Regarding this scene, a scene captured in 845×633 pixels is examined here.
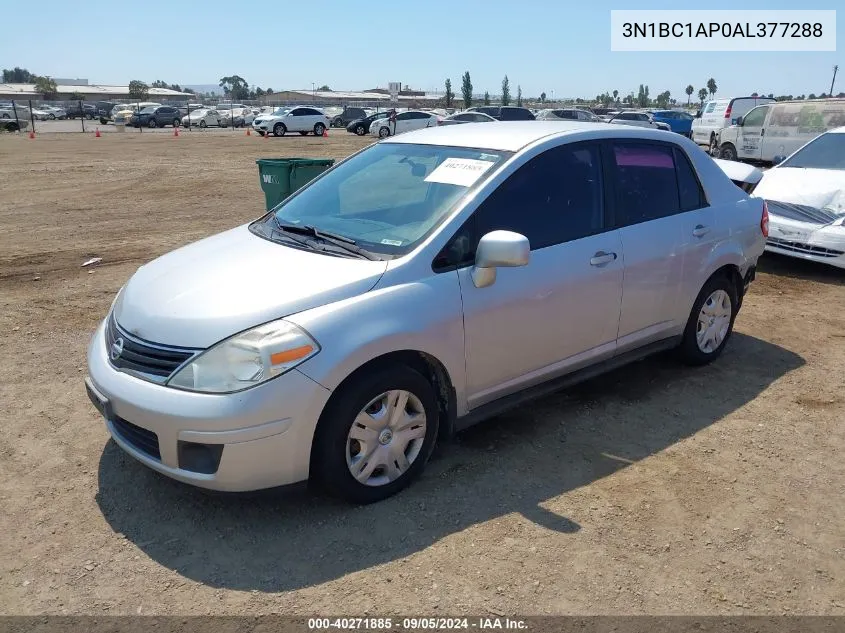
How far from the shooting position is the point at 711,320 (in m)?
5.09

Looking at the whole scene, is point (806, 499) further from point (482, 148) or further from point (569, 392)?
point (482, 148)

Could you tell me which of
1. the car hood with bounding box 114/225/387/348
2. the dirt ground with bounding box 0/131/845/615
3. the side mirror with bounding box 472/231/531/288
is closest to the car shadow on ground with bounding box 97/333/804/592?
the dirt ground with bounding box 0/131/845/615

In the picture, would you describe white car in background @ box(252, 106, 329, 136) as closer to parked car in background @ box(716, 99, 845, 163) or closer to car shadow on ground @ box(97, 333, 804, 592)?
parked car in background @ box(716, 99, 845, 163)

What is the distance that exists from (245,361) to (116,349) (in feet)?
2.61

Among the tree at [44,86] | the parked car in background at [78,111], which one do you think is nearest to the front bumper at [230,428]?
the parked car in background at [78,111]

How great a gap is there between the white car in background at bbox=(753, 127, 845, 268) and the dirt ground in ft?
8.70

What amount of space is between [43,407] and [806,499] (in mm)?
4518

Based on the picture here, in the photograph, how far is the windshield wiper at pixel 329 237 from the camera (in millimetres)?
3475

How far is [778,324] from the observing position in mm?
6273

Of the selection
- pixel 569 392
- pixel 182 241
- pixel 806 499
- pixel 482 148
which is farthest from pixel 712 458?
pixel 182 241

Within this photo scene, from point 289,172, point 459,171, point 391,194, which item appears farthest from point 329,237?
point 289,172

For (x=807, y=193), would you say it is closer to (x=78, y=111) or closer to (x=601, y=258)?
(x=601, y=258)

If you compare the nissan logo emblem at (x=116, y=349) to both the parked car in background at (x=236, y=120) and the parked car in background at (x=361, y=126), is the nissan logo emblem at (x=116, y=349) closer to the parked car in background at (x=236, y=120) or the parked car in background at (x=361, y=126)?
the parked car in background at (x=361, y=126)

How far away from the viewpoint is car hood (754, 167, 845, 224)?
788cm
